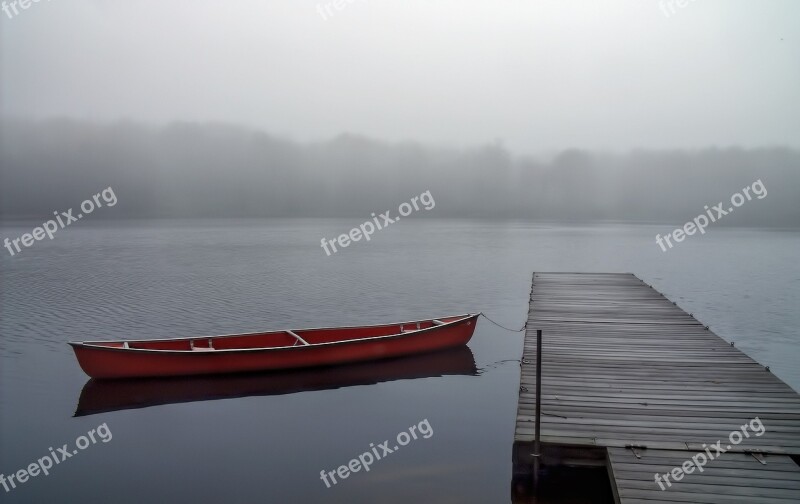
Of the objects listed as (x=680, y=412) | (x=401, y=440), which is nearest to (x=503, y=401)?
(x=401, y=440)

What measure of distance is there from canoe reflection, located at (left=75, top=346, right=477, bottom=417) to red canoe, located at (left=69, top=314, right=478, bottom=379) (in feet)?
1.09

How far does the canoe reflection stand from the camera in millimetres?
14758

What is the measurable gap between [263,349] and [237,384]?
128cm

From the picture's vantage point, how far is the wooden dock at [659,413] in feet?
22.1

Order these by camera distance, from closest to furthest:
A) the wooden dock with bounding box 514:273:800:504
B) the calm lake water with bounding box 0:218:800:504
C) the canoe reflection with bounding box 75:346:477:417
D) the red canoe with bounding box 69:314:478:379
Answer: the wooden dock with bounding box 514:273:800:504 → the calm lake water with bounding box 0:218:800:504 → the red canoe with bounding box 69:314:478:379 → the canoe reflection with bounding box 75:346:477:417

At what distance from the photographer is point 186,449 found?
12.1m

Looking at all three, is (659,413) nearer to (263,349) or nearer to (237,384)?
(263,349)

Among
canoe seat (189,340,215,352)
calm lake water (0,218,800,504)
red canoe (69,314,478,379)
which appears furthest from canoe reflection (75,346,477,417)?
canoe seat (189,340,215,352)

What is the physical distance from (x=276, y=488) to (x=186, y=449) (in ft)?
9.04

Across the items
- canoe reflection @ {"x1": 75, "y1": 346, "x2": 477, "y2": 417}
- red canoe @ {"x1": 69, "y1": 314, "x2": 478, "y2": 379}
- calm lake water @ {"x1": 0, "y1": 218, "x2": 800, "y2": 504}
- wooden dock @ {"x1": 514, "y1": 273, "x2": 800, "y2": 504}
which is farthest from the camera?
canoe reflection @ {"x1": 75, "y1": 346, "x2": 477, "y2": 417}

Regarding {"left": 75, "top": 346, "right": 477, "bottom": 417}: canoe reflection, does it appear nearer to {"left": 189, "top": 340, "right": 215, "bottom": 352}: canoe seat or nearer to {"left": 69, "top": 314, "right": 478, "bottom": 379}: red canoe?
{"left": 69, "top": 314, "right": 478, "bottom": 379}: red canoe

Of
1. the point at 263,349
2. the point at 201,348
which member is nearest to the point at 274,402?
the point at 263,349

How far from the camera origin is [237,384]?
1543 cm

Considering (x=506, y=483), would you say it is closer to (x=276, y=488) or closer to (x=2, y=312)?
(x=276, y=488)
